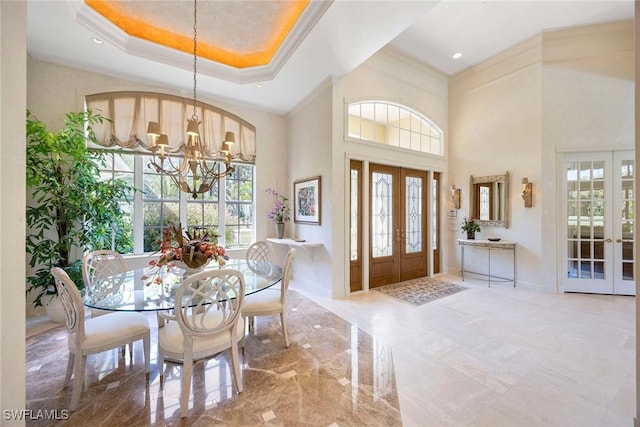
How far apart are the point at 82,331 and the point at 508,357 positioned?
11.6 feet

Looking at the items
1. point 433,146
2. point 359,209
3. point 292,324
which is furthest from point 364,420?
point 433,146

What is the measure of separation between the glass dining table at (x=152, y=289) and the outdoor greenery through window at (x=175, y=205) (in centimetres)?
170

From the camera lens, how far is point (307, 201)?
461 cm

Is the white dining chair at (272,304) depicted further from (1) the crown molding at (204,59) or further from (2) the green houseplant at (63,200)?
(1) the crown molding at (204,59)

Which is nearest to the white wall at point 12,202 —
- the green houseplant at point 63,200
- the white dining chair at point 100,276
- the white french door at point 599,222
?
the white dining chair at point 100,276

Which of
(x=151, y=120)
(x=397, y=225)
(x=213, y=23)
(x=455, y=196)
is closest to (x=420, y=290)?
(x=397, y=225)

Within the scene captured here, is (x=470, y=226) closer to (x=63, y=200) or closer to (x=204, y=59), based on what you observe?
(x=204, y=59)

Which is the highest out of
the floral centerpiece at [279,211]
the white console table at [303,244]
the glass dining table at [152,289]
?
the floral centerpiece at [279,211]

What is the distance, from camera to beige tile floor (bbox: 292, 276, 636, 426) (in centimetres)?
176

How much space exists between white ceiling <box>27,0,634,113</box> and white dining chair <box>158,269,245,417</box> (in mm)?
2820

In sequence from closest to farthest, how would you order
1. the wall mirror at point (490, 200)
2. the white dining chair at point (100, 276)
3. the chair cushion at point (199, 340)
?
the chair cushion at point (199, 340) < the white dining chair at point (100, 276) < the wall mirror at point (490, 200)

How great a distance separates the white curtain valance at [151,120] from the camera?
3.77 meters

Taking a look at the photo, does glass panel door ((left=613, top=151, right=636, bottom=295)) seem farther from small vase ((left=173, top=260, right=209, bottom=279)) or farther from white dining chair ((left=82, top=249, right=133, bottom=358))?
white dining chair ((left=82, top=249, right=133, bottom=358))

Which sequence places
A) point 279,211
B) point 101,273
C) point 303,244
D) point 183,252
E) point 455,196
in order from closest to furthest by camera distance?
1. point 183,252
2. point 101,273
3. point 303,244
4. point 279,211
5. point 455,196
